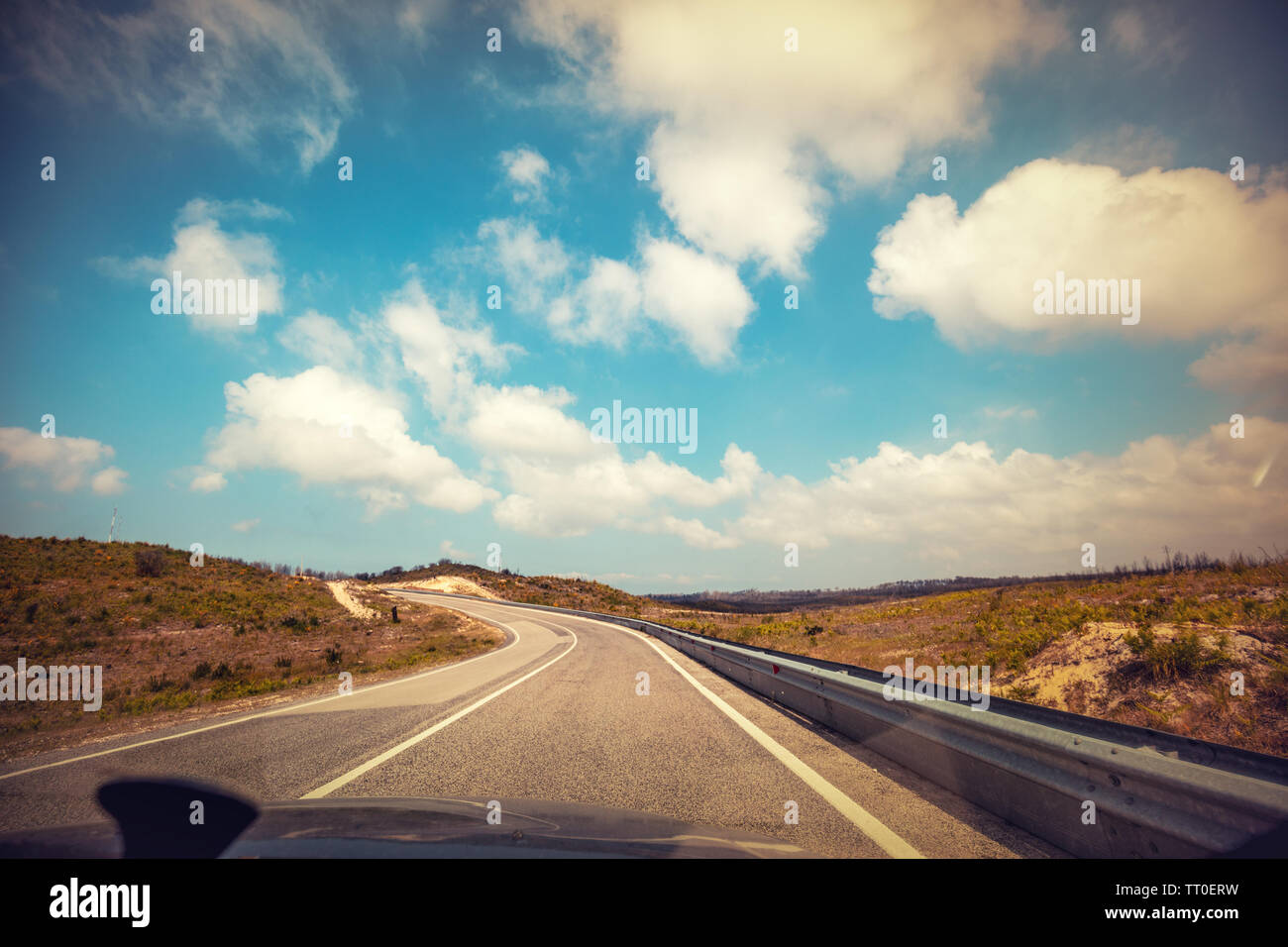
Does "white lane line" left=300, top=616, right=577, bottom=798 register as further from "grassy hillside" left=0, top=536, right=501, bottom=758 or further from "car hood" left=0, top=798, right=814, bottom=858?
"grassy hillside" left=0, top=536, right=501, bottom=758

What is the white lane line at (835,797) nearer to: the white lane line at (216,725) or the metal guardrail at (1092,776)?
the metal guardrail at (1092,776)

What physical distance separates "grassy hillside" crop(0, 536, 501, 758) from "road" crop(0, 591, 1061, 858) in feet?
12.5

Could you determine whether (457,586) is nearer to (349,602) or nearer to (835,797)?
(349,602)

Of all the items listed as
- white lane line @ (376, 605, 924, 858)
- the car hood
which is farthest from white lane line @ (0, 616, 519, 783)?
white lane line @ (376, 605, 924, 858)

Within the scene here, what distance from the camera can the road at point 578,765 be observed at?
12.0 feet

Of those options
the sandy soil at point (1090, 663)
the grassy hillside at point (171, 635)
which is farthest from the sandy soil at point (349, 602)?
the sandy soil at point (1090, 663)

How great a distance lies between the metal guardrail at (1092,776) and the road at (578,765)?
196mm

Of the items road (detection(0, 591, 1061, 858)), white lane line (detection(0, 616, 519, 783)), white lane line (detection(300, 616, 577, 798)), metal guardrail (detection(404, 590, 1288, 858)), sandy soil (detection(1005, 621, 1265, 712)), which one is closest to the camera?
metal guardrail (detection(404, 590, 1288, 858))

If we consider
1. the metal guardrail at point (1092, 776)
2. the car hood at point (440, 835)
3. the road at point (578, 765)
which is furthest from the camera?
the road at point (578, 765)

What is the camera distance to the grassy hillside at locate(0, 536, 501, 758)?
12.6 meters
